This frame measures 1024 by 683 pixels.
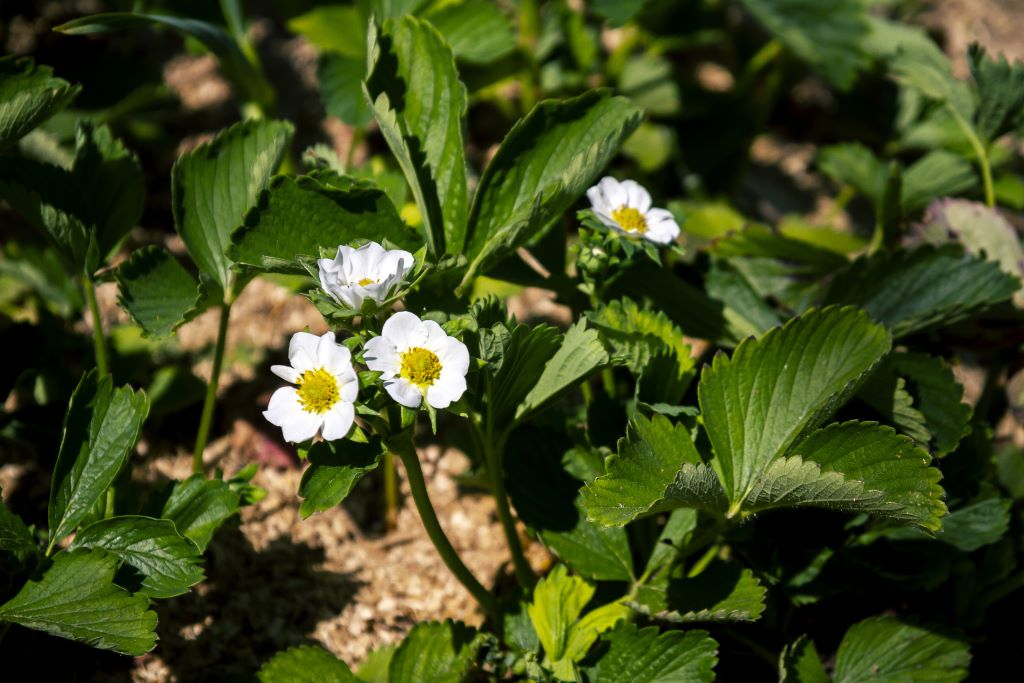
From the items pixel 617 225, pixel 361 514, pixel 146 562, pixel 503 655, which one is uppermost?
pixel 617 225

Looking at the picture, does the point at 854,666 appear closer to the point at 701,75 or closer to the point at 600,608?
the point at 600,608

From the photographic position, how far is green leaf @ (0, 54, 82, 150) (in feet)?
4.29

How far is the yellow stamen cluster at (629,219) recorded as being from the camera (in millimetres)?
1397

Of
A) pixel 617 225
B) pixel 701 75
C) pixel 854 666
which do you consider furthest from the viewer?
pixel 701 75

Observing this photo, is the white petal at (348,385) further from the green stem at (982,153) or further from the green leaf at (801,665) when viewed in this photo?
the green stem at (982,153)

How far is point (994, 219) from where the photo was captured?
1.82 metres

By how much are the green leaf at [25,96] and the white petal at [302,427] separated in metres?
0.61

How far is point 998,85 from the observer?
5.95 feet

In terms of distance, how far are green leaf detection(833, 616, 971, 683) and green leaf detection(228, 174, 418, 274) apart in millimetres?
920

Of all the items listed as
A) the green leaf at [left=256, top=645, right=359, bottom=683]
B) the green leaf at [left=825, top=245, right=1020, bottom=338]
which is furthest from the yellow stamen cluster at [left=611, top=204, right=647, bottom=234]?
the green leaf at [left=256, top=645, right=359, bottom=683]

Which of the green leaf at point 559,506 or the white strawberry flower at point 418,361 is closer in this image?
the white strawberry flower at point 418,361

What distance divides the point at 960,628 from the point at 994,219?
78 cm

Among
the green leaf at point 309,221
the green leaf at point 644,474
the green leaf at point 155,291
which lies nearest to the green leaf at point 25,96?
the green leaf at point 155,291

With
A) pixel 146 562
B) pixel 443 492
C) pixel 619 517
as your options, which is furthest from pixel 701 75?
pixel 146 562
